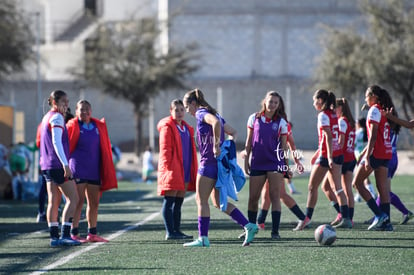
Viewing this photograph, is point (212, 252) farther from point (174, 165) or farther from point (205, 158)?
point (174, 165)

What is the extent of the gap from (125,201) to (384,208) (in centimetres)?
987

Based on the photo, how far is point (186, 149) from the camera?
513 inches

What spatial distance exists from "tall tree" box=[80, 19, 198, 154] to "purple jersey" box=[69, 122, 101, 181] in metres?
32.1

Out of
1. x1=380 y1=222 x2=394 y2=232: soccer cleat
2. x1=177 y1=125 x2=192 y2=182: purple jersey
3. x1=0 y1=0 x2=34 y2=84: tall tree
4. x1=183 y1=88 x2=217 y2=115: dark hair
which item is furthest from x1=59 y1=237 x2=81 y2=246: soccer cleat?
x1=0 y1=0 x2=34 y2=84: tall tree

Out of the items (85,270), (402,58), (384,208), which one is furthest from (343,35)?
(85,270)

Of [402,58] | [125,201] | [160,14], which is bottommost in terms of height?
[125,201]

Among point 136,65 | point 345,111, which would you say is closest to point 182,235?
point 345,111

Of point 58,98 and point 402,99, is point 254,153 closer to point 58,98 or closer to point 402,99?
point 58,98

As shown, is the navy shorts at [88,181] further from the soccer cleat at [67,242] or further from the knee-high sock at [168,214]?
the knee-high sock at [168,214]

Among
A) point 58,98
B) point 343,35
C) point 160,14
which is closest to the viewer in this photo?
point 58,98

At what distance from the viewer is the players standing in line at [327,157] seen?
1395cm

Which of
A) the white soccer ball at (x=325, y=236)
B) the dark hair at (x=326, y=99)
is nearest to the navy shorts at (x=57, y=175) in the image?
the white soccer ball at (x=325, y=236)

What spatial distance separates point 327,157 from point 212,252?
3.64 meters

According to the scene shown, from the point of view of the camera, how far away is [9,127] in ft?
86.5
